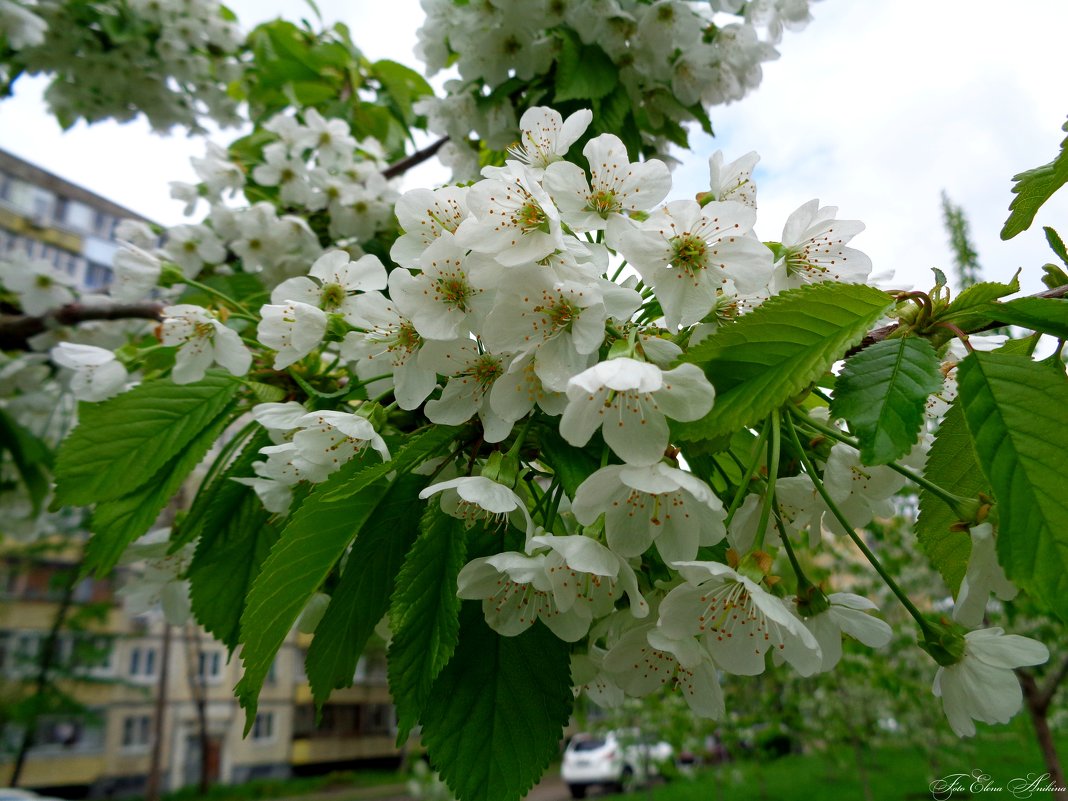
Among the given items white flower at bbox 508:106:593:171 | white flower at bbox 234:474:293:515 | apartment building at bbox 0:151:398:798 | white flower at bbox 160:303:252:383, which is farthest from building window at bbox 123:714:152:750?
white flower at bbox 508:106:593:171

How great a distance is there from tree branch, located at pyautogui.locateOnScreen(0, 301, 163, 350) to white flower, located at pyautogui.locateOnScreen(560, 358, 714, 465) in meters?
1.81

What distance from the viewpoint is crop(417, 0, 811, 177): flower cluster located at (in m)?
1.73

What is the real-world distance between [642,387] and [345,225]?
Answer: 1.80 metres

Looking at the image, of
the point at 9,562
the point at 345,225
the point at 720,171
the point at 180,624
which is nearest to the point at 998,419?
the point at 720,171

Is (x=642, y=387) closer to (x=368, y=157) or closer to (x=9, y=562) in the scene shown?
(x=368, y=157)

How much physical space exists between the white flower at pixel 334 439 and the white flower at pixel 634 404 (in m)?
0.29

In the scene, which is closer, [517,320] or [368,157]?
[517,320]

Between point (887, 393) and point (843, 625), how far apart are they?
32cm

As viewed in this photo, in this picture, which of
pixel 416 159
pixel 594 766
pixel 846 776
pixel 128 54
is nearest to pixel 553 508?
pixel 416 159

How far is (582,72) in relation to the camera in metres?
1.69

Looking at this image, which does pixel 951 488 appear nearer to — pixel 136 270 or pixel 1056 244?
pixel 1056 244

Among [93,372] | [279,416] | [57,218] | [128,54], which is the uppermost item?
[57,218]

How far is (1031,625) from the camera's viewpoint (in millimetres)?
8281

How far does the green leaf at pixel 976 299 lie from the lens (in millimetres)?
707
